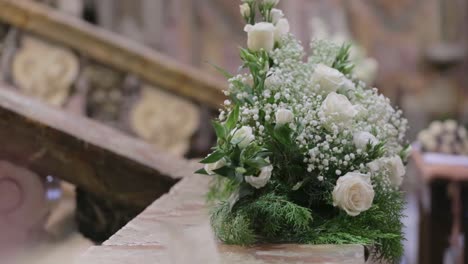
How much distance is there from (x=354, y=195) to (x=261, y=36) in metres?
0.62

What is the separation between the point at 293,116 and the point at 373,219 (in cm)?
40

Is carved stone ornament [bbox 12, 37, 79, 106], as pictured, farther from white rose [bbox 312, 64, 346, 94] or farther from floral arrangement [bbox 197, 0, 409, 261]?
white rose [bbox 312, 64, 346, 94]

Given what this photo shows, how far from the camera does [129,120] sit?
5.21m

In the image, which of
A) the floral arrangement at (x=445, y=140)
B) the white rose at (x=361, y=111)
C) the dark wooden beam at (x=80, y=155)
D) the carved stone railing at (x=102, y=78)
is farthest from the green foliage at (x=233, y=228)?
the floral arrangement at (x=445, y=140)

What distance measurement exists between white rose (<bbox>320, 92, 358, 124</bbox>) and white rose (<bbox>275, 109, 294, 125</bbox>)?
125 mm

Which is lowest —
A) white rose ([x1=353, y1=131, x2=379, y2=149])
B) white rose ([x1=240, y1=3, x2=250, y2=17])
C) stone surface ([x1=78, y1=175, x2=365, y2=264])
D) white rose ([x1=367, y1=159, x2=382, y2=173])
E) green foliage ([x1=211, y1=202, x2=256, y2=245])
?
stone surface ([x1=78, y1=175, x2=365, y2=264])

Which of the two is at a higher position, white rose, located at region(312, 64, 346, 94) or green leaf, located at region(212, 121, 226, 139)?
white rose, located at region(312, 64, 346, 94)

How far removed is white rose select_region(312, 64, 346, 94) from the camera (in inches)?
101

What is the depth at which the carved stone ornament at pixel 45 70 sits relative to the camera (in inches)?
203

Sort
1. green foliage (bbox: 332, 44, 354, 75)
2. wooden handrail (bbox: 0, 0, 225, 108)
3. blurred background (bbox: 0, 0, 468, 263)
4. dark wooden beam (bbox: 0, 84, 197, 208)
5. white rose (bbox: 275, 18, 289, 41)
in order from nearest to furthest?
white rose (bbox: 275, 18, 289, 41) → green foliage (bbox: 332, 44, 354, 75) → dark wooden beam (bbox: 0, 84, 197, 208) → blurred background (bbox: 0, 0, 468, 263) → wooden handrail (bbox: 0, 0, 225, 108)

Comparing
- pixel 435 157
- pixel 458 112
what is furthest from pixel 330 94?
pixel 458 112

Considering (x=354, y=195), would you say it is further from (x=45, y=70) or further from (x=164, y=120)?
(x=45, y=70)

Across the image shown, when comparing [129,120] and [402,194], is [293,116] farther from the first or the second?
[129,120]

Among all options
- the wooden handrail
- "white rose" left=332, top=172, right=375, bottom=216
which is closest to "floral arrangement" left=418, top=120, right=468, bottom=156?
the wooden handrail
